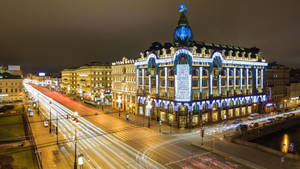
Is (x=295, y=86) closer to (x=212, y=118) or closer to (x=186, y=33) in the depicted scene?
(x=212, y=118)

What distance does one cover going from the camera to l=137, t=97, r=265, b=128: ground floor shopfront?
51719 millimetres

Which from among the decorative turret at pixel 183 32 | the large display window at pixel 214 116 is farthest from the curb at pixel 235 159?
the decorative turret at pixel 183 32

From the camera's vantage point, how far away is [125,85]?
258ft

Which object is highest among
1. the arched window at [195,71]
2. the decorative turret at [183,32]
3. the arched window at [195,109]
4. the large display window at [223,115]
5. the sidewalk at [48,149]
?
the decorative turret at [183,32]

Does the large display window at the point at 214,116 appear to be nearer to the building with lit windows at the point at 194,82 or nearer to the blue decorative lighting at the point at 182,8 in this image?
the building with lit windows at the point at 194,82

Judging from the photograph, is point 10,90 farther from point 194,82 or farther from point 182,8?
point 194,82

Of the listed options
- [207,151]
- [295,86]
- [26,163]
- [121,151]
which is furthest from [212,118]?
[295,86]

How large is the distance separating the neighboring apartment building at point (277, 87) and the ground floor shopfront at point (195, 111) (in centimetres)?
1499

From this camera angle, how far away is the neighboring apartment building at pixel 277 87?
255 feet

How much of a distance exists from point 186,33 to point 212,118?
26.7 metres

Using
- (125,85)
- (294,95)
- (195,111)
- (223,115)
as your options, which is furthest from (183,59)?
(294,95)

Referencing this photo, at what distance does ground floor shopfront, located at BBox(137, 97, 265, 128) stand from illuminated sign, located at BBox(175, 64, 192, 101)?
2181 mm

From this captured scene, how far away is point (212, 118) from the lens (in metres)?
57.5

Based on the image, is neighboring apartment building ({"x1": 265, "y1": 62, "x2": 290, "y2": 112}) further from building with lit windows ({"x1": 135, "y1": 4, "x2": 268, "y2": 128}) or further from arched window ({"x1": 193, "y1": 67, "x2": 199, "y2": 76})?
arched window ({"x1": 193, "y1": 67, "x2": 199, "y2": 76})
